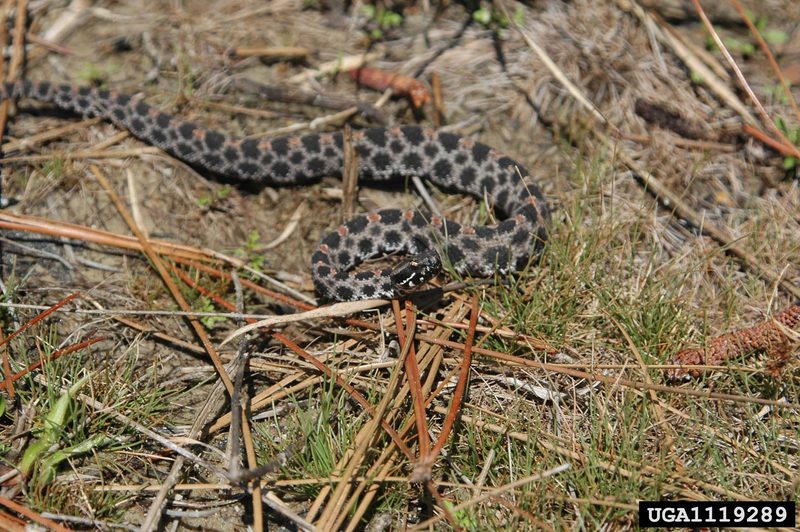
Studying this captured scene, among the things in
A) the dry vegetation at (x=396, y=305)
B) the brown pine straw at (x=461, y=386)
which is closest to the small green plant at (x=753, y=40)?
the dry vegetation at (x=396, y=305)

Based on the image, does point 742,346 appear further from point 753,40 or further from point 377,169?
point 753,40

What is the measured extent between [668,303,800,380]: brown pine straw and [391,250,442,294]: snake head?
238 cm

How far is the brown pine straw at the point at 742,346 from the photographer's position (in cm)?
588

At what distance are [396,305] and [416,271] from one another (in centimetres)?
42

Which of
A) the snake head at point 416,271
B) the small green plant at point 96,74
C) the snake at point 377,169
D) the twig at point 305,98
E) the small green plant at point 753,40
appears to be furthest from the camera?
the small green plant at point 753,40

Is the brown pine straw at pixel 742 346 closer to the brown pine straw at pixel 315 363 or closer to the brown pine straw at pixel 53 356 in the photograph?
the brown pine straw at pixel 315 363

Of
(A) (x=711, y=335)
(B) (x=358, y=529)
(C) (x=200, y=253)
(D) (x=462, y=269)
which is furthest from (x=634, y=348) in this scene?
(C) (x=200, y=253)

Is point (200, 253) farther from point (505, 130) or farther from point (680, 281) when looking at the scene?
point (680, 281)

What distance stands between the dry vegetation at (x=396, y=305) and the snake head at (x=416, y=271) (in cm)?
37

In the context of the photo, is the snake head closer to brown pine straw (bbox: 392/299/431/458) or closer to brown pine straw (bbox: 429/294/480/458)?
brown pine straw (bbox: 392/299/431/458)

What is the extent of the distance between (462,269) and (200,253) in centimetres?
288

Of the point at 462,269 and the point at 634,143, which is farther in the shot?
the point at 634,143

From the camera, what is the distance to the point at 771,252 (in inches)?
281

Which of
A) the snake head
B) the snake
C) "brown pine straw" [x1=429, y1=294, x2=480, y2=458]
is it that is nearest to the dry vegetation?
"brown pine straw" [x1=429, y1=294, x2=480, y2=458]
